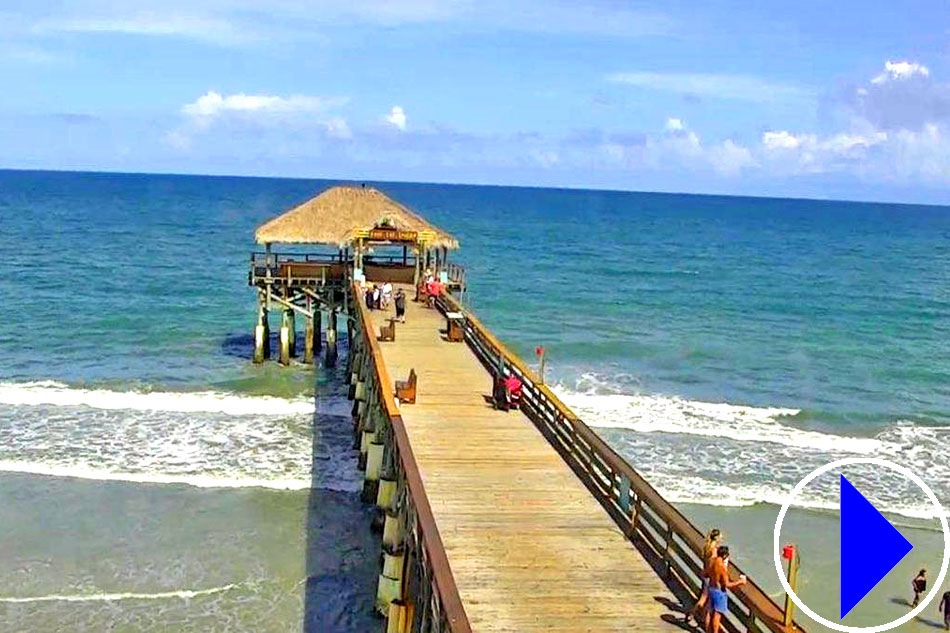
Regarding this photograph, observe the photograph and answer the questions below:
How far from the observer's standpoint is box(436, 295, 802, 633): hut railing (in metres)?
9.48

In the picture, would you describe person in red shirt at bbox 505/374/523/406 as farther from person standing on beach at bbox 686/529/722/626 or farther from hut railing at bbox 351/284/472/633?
person standing on beach at bbox 686/529/722/626

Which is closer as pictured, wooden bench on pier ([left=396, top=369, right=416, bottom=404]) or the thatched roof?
wooden bench on pier ([left=396, top=369, right=416, bottom=404])

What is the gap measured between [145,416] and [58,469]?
5453 millimetres

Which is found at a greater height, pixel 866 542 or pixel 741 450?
pixel 866 542

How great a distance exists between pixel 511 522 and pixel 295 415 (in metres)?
17.4

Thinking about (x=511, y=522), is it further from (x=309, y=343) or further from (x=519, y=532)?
(x=309, y=343)

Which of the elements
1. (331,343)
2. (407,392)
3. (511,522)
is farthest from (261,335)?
(511,522)

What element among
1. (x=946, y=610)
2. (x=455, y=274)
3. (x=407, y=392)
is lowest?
(x=946, y=610)

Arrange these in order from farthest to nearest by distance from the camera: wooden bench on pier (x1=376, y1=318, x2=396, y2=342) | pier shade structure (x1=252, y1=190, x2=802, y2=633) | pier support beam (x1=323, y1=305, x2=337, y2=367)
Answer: pier support beam (x1=323, y1=305, x2=337, y2=367) → wooden bench on pier (x1=376, y1=318, x2=396, y2=342) → pier shade structure (x1=252, y1=190, x2=802, y2=633)

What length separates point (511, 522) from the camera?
12.4 metres

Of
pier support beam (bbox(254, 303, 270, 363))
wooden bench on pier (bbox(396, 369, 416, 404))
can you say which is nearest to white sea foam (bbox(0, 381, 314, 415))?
pier support beam (bbox(254, 303, 270, 363))

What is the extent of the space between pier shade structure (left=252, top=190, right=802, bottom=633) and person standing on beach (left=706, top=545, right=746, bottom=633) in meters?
0.12

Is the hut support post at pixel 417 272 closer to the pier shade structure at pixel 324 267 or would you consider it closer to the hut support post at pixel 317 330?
the pier shade structure at pixel 324 267

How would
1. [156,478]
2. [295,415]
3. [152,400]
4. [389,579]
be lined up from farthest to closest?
[152,400]
[295,415]
[156,478]
[389,579]
